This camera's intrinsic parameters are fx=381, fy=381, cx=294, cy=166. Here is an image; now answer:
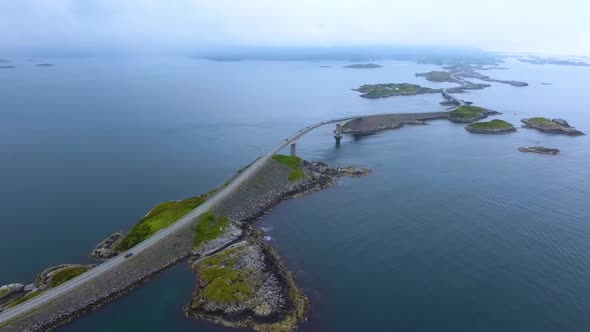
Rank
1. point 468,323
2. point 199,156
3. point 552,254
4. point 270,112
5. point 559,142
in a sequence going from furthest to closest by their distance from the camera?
point 270,112 < point 559,142 < point 199,156 < point 552,254 < point 468,323

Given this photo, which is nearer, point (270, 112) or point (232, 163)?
point (232, 163)

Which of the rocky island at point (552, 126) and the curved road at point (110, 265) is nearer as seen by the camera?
the curved road at point (110, 265)

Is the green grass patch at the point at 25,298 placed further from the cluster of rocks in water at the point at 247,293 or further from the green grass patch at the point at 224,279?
the green grass patch at the point at 224,279

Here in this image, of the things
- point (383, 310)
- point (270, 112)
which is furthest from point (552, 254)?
point (270, 112)

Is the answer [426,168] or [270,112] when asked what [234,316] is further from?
[270,112]

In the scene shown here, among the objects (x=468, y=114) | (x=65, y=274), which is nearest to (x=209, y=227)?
(x=65, y=274)

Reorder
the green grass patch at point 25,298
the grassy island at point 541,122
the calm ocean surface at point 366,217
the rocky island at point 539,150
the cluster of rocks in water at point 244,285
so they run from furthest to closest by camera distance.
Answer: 1. the grassy island at point 541,122
2. the rocky island at point 539,150
3. the calm ocean surface at point 366,217
4. the green grass patch at point 25,298
5. the cluster of rocks in water at point 244,285

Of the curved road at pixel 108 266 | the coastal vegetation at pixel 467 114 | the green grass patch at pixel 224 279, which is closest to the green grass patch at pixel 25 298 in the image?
the curved road at pixel 108 266

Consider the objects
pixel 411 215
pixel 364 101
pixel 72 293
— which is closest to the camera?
pixel 72 293
